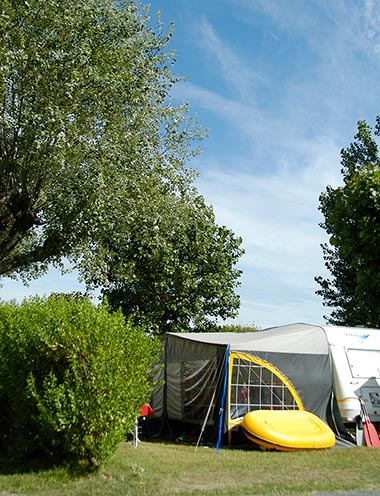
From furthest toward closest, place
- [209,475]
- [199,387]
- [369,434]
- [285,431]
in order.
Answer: [199,387] < [369,434] < [285,431] < [209,475]

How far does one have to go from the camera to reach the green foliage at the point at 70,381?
22.0ft

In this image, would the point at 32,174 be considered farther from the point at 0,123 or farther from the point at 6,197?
the point at 0,123

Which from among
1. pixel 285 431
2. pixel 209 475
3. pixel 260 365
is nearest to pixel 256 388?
pixel 260 365

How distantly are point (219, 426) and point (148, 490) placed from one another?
476cm

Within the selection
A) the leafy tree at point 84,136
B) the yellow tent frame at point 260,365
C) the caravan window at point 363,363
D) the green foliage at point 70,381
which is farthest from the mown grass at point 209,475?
the leafy tree at point 84,136

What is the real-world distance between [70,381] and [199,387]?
19.8ft

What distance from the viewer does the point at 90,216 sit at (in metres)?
12.9

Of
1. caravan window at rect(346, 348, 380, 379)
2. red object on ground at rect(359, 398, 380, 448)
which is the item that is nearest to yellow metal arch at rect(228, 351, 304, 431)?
red object on ground at rect(359, 398, 380, 448)

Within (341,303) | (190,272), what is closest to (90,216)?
(190,272)

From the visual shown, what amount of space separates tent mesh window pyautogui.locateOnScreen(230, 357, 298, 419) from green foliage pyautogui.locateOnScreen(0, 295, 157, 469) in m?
4.03

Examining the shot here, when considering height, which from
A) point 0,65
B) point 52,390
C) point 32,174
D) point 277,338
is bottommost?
point 52,390

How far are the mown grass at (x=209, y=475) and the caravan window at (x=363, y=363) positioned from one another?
2.85 meters

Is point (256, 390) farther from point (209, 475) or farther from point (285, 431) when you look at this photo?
point (209, 475)

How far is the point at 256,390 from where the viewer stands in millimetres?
11648
